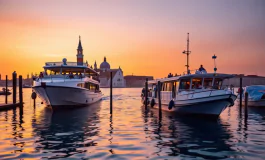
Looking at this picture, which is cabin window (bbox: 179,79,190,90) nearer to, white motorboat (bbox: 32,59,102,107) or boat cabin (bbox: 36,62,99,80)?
white motorboat (bbox: 32,59,102,107)

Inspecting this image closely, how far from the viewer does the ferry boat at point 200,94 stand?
19.5 meters

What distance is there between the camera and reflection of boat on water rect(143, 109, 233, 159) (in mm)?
10992

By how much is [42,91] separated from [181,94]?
12631 millimetres

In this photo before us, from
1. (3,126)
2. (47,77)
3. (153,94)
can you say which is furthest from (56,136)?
(153,94)

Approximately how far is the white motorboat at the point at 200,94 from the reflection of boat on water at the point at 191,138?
983 millimetres

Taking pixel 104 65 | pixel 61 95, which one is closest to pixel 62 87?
pixel 61 95

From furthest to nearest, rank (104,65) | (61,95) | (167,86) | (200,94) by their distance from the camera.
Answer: (104,65), (61,95), (167,86), (200,94)

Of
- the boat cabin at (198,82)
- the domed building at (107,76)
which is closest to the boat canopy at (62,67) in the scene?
Answer: the boat cabin at (198,82)

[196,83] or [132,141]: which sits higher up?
[196,83]

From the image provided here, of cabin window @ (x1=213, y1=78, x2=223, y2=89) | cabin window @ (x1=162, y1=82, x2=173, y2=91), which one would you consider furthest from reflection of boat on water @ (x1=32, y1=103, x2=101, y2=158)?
cabin window @ (x1=213, y1=78, x2=223, y2=89)

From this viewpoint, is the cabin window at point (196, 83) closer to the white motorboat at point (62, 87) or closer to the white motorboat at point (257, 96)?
the white motorboat at point (62, 87)

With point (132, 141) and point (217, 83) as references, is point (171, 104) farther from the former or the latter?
point (132, 141)

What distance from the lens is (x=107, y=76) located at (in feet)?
582

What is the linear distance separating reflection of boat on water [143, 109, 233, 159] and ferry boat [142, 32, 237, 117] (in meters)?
0.96
